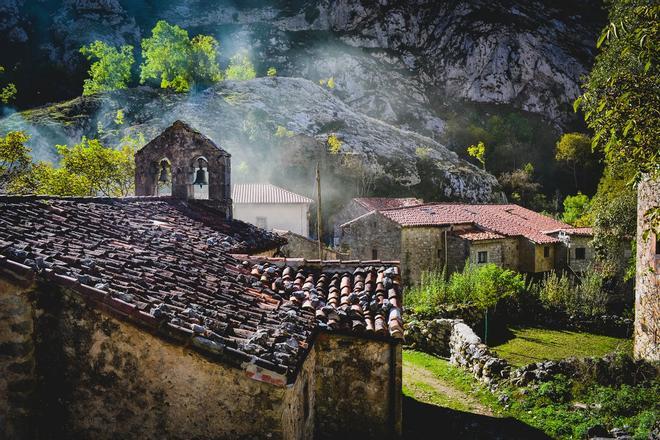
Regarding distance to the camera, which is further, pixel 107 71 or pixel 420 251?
pixel 107 71

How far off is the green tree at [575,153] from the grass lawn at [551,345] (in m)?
54.8

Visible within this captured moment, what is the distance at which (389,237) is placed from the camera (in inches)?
1225

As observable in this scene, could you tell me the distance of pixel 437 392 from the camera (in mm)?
13766

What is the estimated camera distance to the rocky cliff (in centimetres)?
8388

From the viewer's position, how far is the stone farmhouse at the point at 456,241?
30844mm

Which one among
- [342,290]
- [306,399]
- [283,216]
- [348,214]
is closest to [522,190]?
[348,214]

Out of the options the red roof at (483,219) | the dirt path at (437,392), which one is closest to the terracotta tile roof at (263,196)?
the red roof at (483,219)

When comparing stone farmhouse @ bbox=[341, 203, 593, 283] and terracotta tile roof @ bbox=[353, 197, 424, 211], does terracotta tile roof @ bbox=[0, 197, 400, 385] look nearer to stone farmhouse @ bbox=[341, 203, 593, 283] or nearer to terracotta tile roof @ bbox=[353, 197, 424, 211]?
stone farmhouse @ bbox=[341, 203, 593, 283]

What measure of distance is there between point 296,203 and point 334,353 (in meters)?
30.6

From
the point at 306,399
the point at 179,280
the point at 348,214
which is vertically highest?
the point at 348,214

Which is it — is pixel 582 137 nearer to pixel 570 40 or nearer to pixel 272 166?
pixel 570 40

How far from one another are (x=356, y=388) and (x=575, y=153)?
74.1 m

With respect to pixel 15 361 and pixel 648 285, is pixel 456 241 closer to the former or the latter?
pixel 648 285

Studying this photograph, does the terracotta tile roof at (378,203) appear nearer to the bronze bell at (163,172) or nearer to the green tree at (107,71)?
the bronze bell at (163,172)
